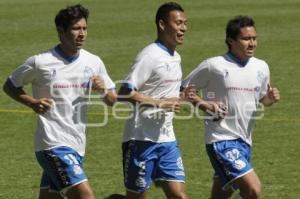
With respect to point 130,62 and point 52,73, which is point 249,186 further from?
point 130,62

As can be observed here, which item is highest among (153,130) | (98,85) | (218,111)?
(98,85)

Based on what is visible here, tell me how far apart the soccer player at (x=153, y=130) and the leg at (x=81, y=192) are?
2.21 feet

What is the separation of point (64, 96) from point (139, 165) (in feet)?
3.33

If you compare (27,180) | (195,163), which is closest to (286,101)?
(195,163)

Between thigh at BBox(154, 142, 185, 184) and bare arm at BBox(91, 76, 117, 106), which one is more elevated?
bare arm at BBox(91, 76, 117, 106)

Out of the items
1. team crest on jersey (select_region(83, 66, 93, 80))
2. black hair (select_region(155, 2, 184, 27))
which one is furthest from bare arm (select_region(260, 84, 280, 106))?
team crest on jersey (select_region(83, 66, 93, 80))

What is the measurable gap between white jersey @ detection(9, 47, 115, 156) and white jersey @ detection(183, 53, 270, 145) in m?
1.36

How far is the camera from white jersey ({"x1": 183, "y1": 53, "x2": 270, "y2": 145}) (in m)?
9.76

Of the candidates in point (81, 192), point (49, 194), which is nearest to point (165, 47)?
point (81, 192)

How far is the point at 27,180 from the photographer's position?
12102 millimetres

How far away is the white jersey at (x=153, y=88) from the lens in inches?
368

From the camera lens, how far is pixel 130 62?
22000mm

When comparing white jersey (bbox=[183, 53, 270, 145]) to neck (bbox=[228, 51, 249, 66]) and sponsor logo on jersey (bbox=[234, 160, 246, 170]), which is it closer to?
neck (bbox=[228, 51, 249, 66])

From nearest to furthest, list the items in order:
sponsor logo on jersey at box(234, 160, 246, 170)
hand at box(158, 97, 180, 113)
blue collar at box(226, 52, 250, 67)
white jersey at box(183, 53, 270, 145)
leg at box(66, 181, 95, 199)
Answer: leg at box(66, 181, 95, 199) → hand at box(158, 97, 180, 113) → sponsor logo on jersey at box(234, 160, 246, 170) → white jersey at box(183, 53, 270, 145) → blue collar at box(226, 52, 250, 67)
